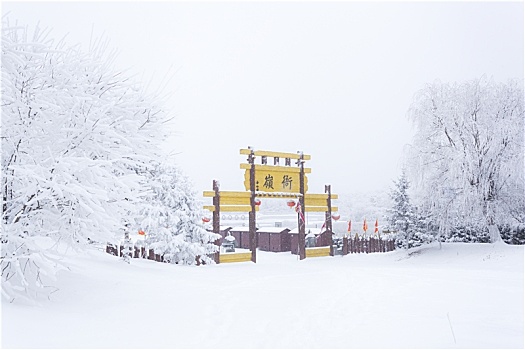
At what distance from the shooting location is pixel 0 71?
203 inches

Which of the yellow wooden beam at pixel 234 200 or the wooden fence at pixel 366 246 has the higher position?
the yellow wooden beam at pixel 234 200

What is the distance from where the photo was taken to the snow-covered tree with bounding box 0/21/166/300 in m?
5.16

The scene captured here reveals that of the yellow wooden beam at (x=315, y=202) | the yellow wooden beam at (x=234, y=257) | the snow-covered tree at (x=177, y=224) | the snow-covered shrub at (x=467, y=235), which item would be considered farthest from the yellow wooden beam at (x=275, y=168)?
the snow-covered shrub at (x=467, y=235)

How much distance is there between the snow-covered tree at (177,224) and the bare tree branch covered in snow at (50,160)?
23.4ft

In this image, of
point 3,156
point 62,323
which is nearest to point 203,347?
point 62,323

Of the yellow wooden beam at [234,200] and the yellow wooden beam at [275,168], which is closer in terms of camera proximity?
the yellow wooden beam at [234,200]

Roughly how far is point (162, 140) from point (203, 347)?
13.5 ft

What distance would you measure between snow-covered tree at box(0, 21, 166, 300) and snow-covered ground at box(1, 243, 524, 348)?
0.83m

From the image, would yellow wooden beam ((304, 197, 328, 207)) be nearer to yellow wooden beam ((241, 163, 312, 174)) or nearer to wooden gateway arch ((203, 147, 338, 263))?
wooden gateway arch ((203, 147, 338, 263))

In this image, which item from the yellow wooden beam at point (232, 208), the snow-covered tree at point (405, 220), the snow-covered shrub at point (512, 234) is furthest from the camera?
the snow-covered tree at point (405, 220)

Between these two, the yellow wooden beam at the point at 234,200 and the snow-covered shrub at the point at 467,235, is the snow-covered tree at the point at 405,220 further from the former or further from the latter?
the yellow wooden beam at the point at 234,200

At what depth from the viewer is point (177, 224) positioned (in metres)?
14.5

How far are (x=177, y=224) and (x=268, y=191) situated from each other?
3850mm

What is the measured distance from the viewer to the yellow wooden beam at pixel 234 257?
1493 cm
